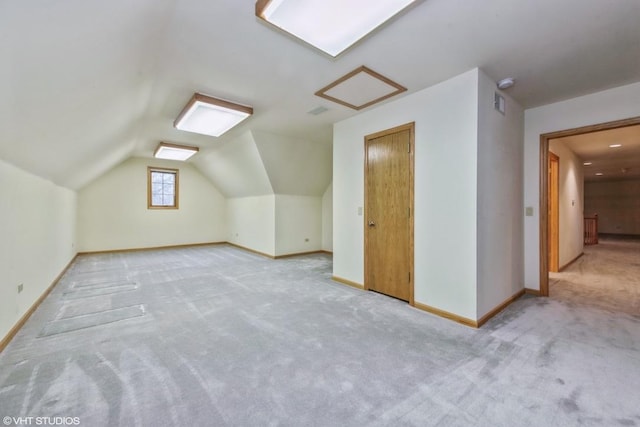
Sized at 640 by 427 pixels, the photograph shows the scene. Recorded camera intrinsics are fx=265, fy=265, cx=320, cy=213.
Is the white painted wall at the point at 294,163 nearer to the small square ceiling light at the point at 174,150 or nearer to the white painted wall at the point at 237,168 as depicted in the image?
the white painted wall at the point at 237,168

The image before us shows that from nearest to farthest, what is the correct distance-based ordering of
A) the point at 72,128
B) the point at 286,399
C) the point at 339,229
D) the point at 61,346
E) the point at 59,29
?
1. the point at 59,29
2. the point at 286,399
3. the point at 61,346
4. the point at 72,128
5. the point at 339,229

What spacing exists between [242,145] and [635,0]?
4.90 m

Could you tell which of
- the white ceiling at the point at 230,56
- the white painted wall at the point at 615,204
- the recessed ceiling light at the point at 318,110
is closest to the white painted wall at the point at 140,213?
the white ceiling at the point at 230,56

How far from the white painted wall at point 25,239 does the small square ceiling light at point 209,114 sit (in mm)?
1701

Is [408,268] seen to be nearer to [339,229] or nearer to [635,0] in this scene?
[339,229]

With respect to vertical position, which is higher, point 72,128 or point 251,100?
point 251,100

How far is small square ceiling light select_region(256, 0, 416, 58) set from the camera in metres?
1.63

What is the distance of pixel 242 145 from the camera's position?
5117mm

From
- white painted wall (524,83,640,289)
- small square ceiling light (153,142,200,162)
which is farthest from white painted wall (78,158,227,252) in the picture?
white painted wall (524,83,640,289)

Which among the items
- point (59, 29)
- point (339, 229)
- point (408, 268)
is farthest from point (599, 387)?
point (59, 29)

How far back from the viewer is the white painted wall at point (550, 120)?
283 cm

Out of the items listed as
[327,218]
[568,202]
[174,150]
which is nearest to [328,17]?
[174,150]

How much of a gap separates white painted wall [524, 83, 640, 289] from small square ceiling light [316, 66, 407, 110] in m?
2.01

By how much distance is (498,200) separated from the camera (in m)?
2.95
